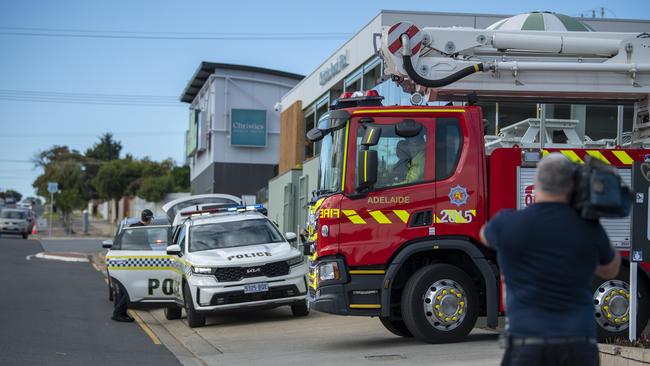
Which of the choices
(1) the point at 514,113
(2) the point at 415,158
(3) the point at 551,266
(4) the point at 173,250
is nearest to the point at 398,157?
(2) the point at 415,158

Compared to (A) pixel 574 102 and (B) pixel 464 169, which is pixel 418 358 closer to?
(B) pixel 464 169

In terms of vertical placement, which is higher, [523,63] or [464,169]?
[523,63]

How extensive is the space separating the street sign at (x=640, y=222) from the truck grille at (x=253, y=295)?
6.76 meters

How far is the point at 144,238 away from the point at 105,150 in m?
111

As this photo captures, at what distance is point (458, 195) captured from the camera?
11562 millimetres

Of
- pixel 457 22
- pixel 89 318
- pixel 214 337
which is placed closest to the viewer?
pixel 214 337

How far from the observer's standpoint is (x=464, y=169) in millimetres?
11555

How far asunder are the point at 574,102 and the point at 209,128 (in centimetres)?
4138

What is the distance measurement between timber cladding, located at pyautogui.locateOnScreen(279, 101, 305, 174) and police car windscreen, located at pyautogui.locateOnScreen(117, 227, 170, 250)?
37.2ft

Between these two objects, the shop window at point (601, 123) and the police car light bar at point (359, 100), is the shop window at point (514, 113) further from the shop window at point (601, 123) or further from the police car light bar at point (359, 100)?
the police car light bar at point (359, 100)

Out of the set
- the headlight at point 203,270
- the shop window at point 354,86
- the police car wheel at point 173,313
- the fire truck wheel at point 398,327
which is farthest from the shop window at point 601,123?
the shop window at point 354,86

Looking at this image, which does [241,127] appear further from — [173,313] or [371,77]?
[173,313]

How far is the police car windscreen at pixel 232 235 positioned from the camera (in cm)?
1659

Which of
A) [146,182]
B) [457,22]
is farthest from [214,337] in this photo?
[146,182]
